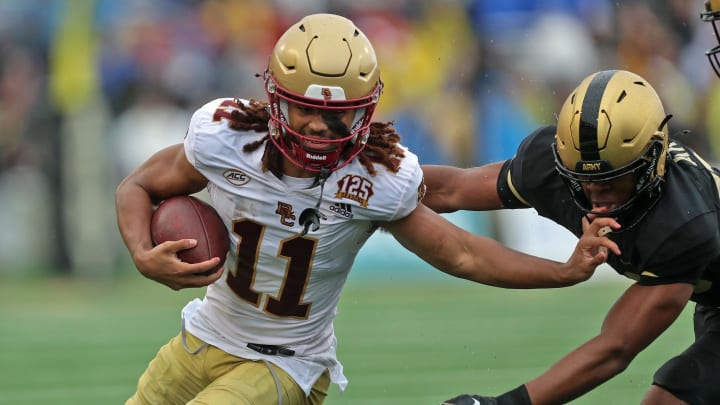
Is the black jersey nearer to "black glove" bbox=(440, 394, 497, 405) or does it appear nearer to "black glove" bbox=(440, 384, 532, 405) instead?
"black glove" bbox=(440, 384, 532, 405)

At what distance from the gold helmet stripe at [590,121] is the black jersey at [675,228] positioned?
0.98 ft

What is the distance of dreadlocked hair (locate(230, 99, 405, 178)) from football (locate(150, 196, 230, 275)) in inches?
10.2

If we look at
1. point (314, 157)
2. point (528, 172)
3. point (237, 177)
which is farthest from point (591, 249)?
point (237, 177)

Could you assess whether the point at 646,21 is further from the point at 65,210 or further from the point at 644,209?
the point at 644,209

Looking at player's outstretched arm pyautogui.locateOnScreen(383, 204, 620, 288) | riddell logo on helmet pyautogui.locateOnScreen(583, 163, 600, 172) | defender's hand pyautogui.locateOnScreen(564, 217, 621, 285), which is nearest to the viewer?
defender's hand pyautogui.locateOnScreen(564, 217, 621, 285)

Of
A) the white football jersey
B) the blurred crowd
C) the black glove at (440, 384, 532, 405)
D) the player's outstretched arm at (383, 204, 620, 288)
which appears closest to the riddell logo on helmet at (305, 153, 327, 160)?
the white football jersey

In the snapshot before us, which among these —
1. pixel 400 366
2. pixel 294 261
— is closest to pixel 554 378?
pixel 294 261

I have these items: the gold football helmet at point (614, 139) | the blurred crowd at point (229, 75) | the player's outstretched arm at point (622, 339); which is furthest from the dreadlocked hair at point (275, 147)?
the blurred crowd at point (229, 75)

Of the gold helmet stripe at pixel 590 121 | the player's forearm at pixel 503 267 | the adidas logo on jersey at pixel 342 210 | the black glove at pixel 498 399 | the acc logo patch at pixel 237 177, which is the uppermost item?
the gold helmet stripe at pixel 590 121

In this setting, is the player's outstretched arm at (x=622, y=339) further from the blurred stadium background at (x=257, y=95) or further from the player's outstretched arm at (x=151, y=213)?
the blurred stadium background at (x=257, y=95)

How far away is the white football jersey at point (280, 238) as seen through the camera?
14.5ft

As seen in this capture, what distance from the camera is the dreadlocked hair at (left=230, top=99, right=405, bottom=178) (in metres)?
4.43

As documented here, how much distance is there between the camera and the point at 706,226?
446 cm

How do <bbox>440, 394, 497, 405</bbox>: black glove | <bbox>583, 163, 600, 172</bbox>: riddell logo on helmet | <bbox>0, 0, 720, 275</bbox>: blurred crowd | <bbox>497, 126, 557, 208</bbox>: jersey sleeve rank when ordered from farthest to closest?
<bbox>0, 0, 720, 275</bbox>: blurred crowd < <bbox>497, 126, 557, 208</bbox>: jersey sleeve < <bbox>583, 163, 600, 172</bbox>: riddell logo on helmet < <bbox>440, 394, 497, 405</bbox>: black glove
